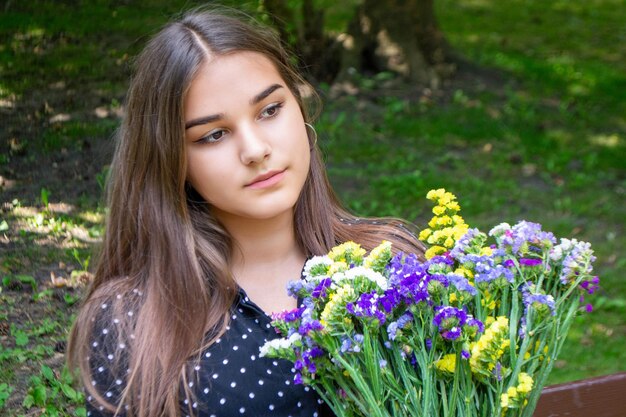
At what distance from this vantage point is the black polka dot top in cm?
214

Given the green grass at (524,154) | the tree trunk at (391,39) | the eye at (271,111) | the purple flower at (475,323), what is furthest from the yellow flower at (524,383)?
the tree trunk at (391,39)

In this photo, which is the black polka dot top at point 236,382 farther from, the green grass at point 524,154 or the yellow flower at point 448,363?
the green grass at point 524,154

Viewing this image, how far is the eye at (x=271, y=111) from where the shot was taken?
2.17 meters

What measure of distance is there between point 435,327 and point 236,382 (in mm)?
667

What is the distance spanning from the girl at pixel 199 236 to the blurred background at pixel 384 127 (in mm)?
646

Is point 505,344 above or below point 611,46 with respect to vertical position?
above

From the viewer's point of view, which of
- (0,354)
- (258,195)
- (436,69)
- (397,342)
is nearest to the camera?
(397,342)

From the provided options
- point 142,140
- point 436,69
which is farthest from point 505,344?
point 436,69

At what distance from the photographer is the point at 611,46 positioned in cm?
942

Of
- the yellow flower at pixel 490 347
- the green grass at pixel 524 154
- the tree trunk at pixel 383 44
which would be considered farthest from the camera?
the tree trunk at pixel 383 44

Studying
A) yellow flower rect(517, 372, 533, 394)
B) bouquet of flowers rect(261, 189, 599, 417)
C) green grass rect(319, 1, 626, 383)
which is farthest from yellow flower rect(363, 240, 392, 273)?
green grass rect(319, 1, 626, 383)

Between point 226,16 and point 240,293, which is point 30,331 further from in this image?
point 226,16

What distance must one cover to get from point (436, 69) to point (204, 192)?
5853mm

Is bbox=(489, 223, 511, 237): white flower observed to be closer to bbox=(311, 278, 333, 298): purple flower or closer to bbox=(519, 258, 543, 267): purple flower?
bbox=(519, 258, 543, 267): purple flower
